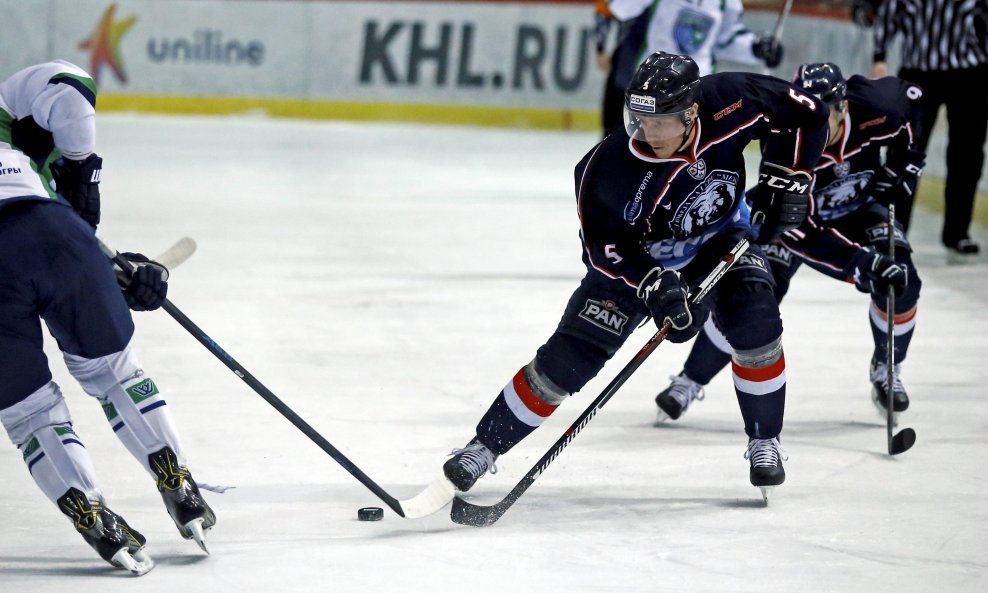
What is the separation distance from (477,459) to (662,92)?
2.95 ft

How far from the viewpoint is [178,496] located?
2.98 meters

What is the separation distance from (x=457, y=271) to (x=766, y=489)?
3343 millimetres

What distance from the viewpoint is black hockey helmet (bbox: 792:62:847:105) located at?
406 centimetres

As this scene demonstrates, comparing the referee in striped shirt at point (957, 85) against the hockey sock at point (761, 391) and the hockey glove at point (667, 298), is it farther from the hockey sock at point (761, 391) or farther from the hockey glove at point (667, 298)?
the hockey glove at point (667, 298)

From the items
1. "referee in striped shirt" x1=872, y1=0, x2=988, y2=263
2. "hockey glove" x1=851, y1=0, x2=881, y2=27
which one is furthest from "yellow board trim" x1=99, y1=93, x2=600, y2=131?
"referee in striped shirt" x1=872, y1=0, x2=988, y2=263

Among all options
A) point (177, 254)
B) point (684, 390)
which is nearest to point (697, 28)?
point (684, 390)

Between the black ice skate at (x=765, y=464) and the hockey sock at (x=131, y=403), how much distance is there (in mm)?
Answer: 1259

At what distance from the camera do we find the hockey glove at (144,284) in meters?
3.02

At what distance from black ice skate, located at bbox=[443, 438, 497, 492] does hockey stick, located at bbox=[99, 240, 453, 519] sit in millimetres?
26

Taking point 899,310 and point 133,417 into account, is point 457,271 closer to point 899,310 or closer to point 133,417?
point 899,310

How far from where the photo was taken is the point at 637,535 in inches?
127

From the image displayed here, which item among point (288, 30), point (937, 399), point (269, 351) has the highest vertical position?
point (937, 399)

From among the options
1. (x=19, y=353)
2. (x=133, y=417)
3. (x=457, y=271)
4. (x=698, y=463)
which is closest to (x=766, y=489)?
(x=698, y=463)

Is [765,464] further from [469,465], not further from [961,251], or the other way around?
[961,251]
